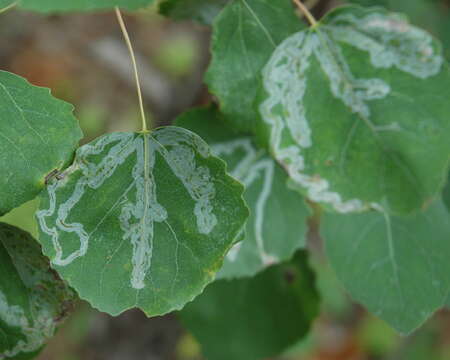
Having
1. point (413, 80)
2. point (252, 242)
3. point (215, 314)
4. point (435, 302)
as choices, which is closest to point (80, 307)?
point (215, 314)

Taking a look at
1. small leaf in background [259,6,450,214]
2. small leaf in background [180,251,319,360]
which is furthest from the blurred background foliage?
small leaf in background [259,6,450,214]

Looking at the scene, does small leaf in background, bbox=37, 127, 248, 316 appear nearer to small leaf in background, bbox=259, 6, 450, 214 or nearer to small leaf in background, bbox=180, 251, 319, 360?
small leaf in background, bbox=259, 6, 450, 214

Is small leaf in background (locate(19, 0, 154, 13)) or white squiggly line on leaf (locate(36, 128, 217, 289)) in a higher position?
small leaf in background (locate(19, 0, 154, 13))

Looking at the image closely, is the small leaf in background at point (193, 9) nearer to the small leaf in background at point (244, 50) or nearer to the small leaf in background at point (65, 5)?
the small leaf in background at point (244, 50)

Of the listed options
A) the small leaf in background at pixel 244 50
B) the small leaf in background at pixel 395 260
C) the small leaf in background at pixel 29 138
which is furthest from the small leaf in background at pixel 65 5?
the small leaf in background at pixel 395 260

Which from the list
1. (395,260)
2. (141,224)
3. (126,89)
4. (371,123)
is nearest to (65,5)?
(141,224)

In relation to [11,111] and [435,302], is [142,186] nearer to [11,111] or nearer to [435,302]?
[11,111]

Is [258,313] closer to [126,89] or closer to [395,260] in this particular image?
[395,260]
